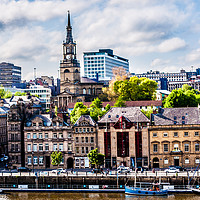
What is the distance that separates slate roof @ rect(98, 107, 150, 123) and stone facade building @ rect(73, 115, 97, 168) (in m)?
3.02

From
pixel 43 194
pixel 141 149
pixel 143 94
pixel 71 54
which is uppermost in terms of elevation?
pixel 71 54

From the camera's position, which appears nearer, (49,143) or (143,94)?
(49,143)

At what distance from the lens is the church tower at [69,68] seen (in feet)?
647

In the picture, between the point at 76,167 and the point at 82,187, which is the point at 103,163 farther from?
the point at 82,187

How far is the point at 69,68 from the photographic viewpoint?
19788 cm

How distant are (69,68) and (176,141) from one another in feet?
324

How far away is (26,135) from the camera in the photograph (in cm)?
11331

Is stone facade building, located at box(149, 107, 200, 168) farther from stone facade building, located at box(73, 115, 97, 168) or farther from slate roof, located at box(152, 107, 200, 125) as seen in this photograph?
stone facade building, located at box(73, 115, 97, 168)

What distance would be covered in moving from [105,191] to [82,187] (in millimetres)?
5333

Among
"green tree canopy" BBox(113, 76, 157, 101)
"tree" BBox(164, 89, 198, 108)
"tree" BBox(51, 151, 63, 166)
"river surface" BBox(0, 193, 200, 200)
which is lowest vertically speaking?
"river surface" BBox(0, 193, 200, 200)

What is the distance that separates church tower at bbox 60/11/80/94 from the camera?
197125 millimetres

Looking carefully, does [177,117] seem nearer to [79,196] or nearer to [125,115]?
[125,115]

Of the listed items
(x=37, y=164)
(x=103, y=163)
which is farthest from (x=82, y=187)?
(x=37, y=164)

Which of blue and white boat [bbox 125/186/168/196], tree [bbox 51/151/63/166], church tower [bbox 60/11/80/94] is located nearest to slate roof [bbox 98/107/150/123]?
tree [bbox 51/151/63/166]
